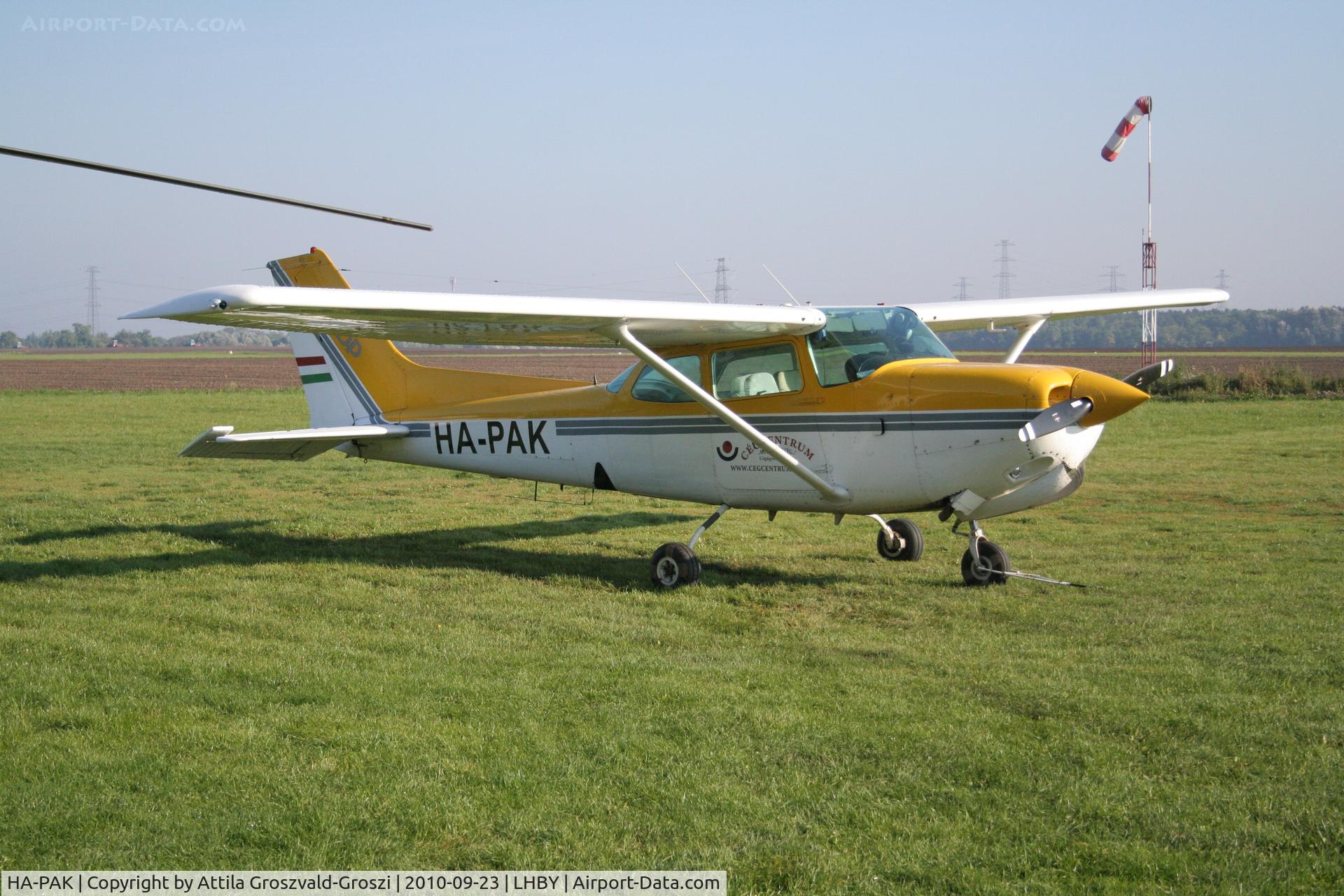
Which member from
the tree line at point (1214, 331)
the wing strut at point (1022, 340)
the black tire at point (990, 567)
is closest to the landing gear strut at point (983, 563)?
the black tire at point (990, 567)

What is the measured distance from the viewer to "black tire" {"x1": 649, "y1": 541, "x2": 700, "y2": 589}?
8805mm

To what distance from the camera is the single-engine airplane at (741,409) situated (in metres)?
7.71

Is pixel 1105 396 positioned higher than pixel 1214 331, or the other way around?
pixel 1214 331

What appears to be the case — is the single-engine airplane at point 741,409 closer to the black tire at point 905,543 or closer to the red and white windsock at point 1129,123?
the black tire at point 905,543

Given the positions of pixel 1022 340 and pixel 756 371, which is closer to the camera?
pixel 756 371

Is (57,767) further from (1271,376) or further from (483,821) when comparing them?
(1271,376)

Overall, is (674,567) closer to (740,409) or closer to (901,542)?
(740,409)

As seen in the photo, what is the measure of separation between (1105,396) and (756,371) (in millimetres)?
2779

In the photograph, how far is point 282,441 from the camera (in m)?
10.4

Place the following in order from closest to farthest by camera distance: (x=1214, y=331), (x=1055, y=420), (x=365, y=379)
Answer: (x=1055, y=420)
(x=365, y=379)
(x=1214, y=331)

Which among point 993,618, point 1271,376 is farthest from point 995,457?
point 1271,376

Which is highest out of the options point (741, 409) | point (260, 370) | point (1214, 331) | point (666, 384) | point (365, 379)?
point (1214, 331)

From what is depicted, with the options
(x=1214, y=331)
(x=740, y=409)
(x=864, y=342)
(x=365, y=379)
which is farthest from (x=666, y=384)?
(x=1214, y=331)

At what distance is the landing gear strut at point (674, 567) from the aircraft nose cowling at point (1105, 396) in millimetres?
3179
